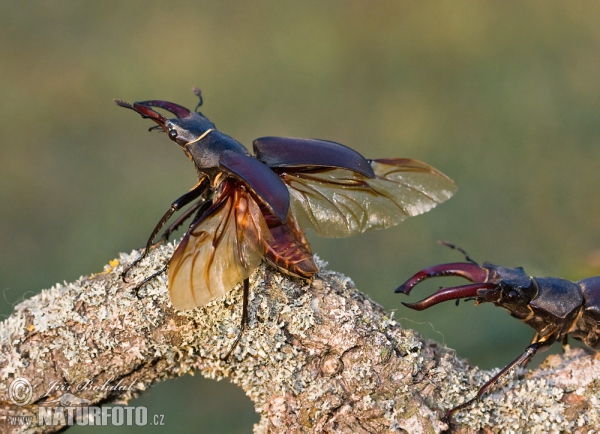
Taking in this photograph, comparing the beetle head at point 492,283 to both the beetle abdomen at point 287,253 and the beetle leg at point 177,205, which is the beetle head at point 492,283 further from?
the beetle leg at point 177,205

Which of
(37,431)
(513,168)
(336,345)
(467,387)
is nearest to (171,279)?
(336,345)

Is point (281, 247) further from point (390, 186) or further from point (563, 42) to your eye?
point (563, 42)

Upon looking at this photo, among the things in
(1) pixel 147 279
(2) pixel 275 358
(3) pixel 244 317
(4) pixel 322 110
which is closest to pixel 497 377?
(2) pixel 275 358

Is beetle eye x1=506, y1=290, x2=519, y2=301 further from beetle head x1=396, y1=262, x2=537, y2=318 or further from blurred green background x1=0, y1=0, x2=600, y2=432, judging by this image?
blurred green background x1=0, y1=0, x2=600, y2=432

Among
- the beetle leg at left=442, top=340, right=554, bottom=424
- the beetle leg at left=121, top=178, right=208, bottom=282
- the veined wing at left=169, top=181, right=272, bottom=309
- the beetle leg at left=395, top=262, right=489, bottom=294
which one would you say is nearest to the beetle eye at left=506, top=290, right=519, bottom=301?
the beetle leg at left=395, top=262, right=489, bottom=294

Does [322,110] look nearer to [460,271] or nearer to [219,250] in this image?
[460,271]
